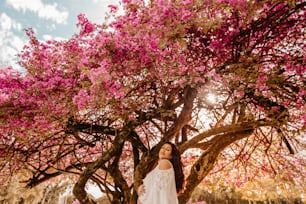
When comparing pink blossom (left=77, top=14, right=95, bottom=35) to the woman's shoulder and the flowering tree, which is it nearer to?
the flowering tree

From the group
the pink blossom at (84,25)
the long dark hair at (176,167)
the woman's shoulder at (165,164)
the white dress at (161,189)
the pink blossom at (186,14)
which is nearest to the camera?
the pink blossom at (186,14)

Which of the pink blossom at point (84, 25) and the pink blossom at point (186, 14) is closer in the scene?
the pink blossom at point (186, 14)

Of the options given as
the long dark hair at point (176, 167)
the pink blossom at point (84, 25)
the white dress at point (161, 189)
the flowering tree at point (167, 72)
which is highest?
the pink blossom at point (84, 25)

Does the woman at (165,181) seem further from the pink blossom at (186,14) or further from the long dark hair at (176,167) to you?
the pink blossom at (186,14)

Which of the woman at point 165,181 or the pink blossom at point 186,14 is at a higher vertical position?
the pink blossom at point 186,14

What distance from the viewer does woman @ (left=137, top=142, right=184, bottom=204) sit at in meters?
4.41

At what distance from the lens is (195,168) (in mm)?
5621

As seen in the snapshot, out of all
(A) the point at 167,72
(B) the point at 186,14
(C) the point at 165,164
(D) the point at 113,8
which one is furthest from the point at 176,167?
(D) the point at 113,8

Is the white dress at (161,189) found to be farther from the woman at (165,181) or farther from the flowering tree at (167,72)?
the flowering tree at (167,72)

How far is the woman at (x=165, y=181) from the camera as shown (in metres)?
4.41

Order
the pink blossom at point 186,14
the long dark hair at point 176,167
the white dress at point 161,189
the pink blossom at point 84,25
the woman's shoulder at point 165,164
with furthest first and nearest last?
the pink blossom at point 84,25 < the long dark hair at point 176,167 < the woman's shoulder at point 165,164 < the white dress at point 161,189 < the pink blossom at point 186,14

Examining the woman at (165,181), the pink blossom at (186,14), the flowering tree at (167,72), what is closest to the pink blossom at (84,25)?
the flowering tree at (167,72)

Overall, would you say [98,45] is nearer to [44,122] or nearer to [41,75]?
[41,75]

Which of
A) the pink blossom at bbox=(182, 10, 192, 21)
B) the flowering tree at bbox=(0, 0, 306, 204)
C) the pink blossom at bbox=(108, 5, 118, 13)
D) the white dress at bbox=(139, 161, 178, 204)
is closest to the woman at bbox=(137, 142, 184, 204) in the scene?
the white dress at bbox=(139, 161, 178, 204)
